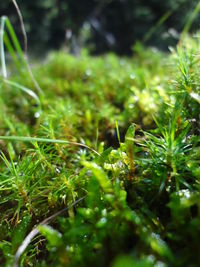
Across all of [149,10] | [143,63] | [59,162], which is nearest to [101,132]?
[59,162]

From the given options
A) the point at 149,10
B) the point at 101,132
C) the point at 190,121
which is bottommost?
the point at 101,132

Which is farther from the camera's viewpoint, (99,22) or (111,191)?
(99,22)

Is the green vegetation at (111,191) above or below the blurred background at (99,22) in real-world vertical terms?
below

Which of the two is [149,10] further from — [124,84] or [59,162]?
[59,162]

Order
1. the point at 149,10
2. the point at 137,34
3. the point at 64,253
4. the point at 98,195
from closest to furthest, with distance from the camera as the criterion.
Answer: the point at 64,253, the point at 98,195, the point at 149,10, the point at 137,34

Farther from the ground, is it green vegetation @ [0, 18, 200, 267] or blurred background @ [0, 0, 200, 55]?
blurred background @ [0, 0, 200, 55]

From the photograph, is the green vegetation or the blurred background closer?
the green vegetation

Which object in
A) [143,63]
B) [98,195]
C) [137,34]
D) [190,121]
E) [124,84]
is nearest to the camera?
[98,195]

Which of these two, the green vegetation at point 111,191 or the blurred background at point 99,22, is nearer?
the green vegetation at point 111,191
